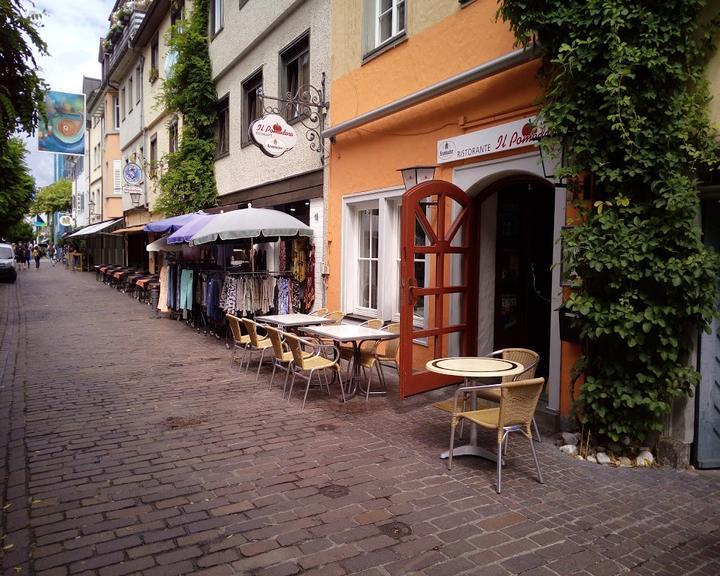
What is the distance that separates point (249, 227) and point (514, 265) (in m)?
4.43

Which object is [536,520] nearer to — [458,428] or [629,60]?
[458,428]

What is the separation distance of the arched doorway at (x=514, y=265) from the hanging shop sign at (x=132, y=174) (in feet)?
61.4

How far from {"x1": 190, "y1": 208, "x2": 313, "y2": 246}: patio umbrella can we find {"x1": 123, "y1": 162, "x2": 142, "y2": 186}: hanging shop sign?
13.9 meters

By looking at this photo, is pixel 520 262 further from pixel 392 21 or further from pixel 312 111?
pixel 312 111

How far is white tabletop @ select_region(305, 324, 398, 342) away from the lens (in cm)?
668

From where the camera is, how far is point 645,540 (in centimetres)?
352

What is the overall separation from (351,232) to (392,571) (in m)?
6.83

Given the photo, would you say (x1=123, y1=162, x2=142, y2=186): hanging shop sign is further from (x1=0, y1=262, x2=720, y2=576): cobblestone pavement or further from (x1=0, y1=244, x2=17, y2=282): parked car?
(x1=0, y1=262, x2=720, y2=576): cobblestone pavement

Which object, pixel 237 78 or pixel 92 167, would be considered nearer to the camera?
pixel 237 78

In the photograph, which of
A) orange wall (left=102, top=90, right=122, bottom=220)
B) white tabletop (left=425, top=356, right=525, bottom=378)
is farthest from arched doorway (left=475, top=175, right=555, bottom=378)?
orange wall (left=102, top=90, right=122, bottom=220)

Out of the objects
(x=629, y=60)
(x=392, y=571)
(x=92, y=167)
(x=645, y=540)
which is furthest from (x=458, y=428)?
(x=92, y=167)

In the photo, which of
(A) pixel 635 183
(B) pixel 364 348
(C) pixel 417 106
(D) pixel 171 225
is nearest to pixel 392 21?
(C) pixel 417 106

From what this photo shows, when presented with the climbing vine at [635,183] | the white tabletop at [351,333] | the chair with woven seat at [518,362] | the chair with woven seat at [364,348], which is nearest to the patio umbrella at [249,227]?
the white tabletop at [351,333]

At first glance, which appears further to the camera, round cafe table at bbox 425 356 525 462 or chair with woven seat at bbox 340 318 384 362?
chair with woven seat at bbox 340 318 384 362
